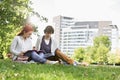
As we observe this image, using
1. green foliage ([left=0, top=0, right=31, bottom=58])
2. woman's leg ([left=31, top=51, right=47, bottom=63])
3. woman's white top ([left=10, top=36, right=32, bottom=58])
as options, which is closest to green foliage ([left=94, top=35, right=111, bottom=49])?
green foliage ([left=0, top=0, right=31, bottom=58])

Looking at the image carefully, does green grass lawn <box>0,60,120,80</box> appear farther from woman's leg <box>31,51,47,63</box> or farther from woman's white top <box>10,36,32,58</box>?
woman's white top <box>10,36,32,58</box>

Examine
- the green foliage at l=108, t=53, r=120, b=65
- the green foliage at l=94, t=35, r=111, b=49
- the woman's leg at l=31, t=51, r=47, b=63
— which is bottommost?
the green foliage at l=108, t=53, r=120, b=65

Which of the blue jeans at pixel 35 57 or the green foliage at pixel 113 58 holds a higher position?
the blue jeans at pixel 35 57

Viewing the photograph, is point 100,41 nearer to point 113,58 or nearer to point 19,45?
point 113,58

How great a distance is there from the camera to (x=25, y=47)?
1273 cm

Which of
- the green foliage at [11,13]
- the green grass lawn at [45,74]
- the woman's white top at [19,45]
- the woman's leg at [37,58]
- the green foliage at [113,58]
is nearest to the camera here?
the green grass lawn at [45,74]

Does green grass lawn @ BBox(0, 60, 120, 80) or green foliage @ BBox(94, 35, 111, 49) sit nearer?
green grass lawn @ BBox(0, 60, 120, 80)

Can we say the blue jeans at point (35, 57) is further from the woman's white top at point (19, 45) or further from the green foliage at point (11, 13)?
the green foliage at point (11, 13)

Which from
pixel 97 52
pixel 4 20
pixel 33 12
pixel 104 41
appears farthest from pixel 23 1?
pixel 104 41

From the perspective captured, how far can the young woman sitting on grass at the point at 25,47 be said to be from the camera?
12125 mm

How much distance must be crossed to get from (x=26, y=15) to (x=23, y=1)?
2337 millimetres

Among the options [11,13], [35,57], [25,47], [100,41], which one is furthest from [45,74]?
[100,41]

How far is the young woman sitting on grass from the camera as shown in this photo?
39.8 ft

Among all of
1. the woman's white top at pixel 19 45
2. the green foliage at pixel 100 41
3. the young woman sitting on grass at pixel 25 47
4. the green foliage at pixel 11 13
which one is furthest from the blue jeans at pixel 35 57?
the green foliage at pixel 100 41
